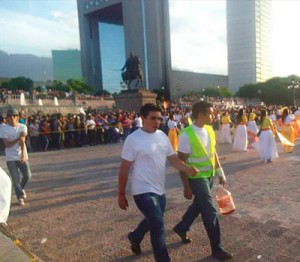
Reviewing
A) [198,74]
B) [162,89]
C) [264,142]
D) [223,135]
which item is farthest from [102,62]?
[264,142]

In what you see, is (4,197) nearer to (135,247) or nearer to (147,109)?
(135,247)

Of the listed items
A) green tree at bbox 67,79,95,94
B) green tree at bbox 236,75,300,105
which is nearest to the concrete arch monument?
green tree at bbox 67,79,95,94

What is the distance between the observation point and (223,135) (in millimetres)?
17406

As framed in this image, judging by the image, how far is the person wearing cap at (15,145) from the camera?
21.2ft

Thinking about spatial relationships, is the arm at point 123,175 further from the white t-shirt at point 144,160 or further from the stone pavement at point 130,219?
the stone pavement at point 130,219

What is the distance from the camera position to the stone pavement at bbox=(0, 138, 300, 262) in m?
4.25

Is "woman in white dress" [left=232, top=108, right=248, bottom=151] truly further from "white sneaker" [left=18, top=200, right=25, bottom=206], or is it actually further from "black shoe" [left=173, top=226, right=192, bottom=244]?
"black shoe" [left=173, top=226, right=192, bottom=244]

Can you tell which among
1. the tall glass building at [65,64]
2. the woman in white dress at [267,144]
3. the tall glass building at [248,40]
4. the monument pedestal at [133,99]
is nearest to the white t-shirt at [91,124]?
the monument pedestal at [133,99]

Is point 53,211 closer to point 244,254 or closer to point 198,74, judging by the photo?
point 244,254

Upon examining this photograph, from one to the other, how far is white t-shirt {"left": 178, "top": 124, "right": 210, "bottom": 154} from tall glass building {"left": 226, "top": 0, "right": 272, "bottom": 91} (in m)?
138

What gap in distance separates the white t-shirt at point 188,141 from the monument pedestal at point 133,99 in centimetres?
2302

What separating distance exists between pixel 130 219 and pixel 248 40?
459ft

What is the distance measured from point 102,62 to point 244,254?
357ft

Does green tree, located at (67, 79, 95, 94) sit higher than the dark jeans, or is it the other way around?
green tree, located at (67, 79, 95, 94)
